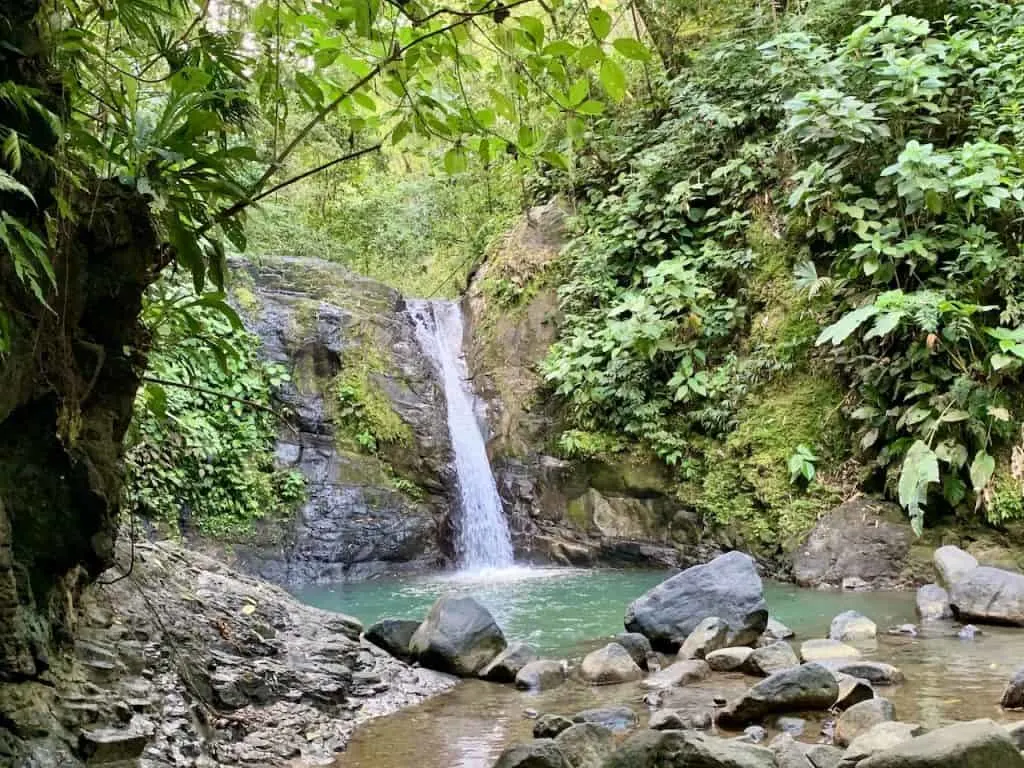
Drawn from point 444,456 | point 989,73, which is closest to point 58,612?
point 444,456

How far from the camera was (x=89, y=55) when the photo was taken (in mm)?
2568

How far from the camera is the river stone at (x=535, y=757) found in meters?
3.39

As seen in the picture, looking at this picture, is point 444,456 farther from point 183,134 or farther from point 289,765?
point 183,134

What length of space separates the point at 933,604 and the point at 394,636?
4260 mm

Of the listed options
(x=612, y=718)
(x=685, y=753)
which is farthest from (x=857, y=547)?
(x=685, y=753)

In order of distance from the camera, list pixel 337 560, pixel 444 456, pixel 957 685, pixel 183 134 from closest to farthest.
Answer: pixel 183 134 < pixel 957 685 < pixel 337 560 < pixel 444 456

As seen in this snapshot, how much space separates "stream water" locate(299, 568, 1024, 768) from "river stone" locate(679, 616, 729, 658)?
1.35ft

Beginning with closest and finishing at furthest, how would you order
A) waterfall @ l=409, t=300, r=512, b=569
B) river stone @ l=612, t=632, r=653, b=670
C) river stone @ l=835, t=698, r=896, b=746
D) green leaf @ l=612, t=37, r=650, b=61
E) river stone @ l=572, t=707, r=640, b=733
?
green leaf @ l=612, t=37, r=650, b=61
river stone @ l=835, t=698, r=896, b=746
river stone @ l=572, t=707, r=640, b=733
river stone @ l=612, t=632, r=653, b=670
waterfall @ l=409, t=300, r=512, b=569

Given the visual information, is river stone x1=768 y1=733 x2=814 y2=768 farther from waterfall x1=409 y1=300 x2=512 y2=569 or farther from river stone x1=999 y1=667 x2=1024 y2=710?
waterfall x1=409 y1=300 x2=512 y2=569

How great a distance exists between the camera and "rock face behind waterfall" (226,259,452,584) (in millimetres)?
10031

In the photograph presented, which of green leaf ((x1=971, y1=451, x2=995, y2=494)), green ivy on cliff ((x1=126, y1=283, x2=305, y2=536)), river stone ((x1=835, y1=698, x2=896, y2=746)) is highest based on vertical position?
green ivy on cliff ((x1=126, y1=283, x2=305, y2=536))

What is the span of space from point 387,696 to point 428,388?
748cm

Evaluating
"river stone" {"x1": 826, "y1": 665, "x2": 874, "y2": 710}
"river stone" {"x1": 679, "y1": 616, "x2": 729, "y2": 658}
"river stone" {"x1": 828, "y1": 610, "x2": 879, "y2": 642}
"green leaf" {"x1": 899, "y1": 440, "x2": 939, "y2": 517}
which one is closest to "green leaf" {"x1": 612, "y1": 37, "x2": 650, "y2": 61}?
"river stone" {"x1": 826, "y1": 665, "x2": 874, "y2": 710}

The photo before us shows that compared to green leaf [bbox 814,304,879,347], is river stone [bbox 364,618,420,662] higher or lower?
lower
